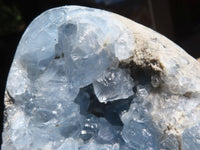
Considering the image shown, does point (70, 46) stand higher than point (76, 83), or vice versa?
point (70, 46)

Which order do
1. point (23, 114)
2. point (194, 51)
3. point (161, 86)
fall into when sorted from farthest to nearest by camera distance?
point (194, 51), point (23, 114), point (161, 86)

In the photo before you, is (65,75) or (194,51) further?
(194,51)

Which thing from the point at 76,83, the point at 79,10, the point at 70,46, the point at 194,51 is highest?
the point at 79,10

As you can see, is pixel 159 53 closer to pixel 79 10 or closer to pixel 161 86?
pixel 161 86

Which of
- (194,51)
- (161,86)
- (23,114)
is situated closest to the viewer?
(161,86)

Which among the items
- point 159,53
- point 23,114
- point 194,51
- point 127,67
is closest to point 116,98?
Result: point 127,67

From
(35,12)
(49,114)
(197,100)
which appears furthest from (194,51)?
(49,114)
